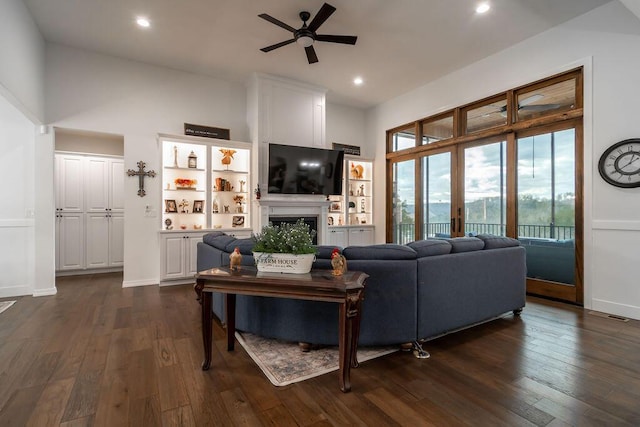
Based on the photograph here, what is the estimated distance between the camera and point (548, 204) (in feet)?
13.7

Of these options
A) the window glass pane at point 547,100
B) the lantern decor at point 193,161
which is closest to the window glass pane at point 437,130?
the window glass pane at point 547,100

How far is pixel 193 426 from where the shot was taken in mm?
1640

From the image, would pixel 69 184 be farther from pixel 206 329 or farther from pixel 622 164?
pixel 622 164

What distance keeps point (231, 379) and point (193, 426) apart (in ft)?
1.56

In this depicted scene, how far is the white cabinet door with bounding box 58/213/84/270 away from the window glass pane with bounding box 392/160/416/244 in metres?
5.94

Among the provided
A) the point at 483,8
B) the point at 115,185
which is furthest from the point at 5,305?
the point at 483,8

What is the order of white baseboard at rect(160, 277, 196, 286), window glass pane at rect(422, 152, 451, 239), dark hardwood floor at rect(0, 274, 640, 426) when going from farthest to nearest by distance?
1. window glass pane at rect(422, 152, 451, 239)
2. white baseboard at rect(160, 277, 196, 286)
3. dark hardwood floor at rect(0, 274, 640, 426)

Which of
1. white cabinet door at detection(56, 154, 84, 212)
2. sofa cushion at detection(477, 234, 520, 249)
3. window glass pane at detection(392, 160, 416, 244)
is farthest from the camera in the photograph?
window glass pane at detection(392, 160, 416, 244)

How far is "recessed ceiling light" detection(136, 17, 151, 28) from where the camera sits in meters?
3.87

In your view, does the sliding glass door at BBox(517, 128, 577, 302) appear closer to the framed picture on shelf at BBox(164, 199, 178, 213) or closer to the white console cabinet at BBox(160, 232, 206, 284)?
the white console cabinet at BBox(160, 232, 206, 284)

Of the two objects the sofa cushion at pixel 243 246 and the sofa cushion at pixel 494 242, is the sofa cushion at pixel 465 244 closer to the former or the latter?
the sofa cushion at pixel 494 242

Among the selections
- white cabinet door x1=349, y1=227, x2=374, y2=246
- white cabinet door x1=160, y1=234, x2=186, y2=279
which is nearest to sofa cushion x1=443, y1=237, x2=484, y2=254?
white cabinet door x1=349, y1=227, x2=374, y2=246

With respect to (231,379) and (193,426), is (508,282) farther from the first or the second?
(193,426)

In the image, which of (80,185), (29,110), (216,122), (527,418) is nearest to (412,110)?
(216,122)
